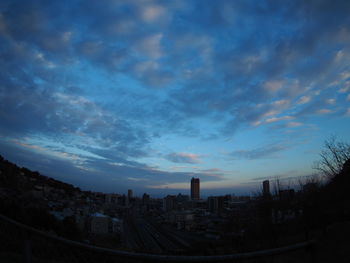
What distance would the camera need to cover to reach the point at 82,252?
3.21m

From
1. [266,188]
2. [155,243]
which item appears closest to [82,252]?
[266,188]

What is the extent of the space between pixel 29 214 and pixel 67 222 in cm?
420

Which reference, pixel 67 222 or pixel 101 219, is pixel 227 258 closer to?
pixel 67 222

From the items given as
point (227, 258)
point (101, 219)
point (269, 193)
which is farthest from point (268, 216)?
point (101, 219)

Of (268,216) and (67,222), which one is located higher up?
(268,216)

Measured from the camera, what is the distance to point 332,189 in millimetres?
14711

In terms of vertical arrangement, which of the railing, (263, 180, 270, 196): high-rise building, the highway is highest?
(263, 180, 270, 196): high-rise building

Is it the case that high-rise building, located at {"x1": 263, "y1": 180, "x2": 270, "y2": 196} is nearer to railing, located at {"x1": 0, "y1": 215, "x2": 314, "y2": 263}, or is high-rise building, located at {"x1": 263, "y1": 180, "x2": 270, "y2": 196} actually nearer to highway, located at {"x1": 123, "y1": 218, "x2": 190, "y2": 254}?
highway, located at {"x1": 123, "y1": 218, "x2": 190, "y2": 254}

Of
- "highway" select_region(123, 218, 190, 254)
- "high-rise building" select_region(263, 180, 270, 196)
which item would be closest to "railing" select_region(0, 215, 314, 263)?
"highway" select_region(123, 218, 190, 254)

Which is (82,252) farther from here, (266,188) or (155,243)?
(155,243)

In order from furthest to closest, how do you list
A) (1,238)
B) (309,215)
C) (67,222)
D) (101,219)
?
1. (101,219)
2. (67,222)
3. (309,215)
4. (1,238)

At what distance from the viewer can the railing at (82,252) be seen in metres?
1.82

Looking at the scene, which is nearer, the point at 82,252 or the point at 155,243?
the point at 82,252

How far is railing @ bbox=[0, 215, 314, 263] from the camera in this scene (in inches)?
71.7
